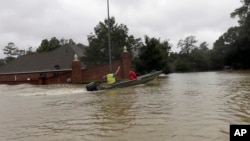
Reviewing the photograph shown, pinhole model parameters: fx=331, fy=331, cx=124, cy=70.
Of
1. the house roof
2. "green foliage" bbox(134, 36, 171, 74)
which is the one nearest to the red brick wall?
the house roof

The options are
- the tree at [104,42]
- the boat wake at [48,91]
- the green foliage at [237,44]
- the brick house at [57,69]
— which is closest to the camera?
the boat wake at [48,91]

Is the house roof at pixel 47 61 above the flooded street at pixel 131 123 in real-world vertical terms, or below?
above

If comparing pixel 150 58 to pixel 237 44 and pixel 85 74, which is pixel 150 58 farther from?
pixel 237 44

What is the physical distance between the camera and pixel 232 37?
8075cm

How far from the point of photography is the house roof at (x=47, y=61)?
4852 cm

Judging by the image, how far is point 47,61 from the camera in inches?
2000

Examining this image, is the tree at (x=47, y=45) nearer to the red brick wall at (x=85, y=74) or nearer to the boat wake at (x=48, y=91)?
the red brick wall at (x=85, y=74)

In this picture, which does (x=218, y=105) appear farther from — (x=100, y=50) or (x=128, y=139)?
(x=100, y=50)

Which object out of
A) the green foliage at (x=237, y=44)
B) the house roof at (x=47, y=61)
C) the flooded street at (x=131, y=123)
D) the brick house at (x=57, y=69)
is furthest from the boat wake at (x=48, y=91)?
the green foliage at (x=237, y=44)

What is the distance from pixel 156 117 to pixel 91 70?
29.5 meters

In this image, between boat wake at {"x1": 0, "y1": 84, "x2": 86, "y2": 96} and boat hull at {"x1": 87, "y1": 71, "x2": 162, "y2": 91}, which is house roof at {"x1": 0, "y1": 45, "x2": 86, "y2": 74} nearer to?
boat wake at {"x1": 0, "y1": 84, "x2": 86, "y2": 96}

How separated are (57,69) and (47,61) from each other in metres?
4.17

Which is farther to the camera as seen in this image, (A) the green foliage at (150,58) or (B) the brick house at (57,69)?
(A) the green foliage at (150,58)

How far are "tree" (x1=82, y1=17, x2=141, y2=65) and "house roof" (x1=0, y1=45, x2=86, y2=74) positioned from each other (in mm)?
3766
